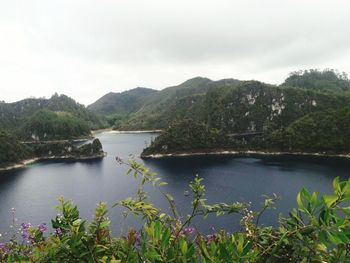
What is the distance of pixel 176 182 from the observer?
117750 millimetres

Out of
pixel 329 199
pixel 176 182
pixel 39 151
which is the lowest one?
pixel 176 182

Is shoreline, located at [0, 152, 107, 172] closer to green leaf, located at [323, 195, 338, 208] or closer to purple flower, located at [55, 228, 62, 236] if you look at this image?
purple flower, located at [55, 228, 62, 236]

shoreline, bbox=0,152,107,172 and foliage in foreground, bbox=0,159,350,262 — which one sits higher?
foliage in foreground, bbox=0,159,350,262

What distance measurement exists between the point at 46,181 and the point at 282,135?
12213 cm

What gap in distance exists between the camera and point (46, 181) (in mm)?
127812

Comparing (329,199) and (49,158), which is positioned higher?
(329,199)

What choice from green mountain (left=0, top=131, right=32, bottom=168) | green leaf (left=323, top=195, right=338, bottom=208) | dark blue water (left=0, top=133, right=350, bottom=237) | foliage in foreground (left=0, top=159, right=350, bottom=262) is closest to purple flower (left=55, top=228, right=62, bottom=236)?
foliage in foreground (left=0, top=159, right=350, bottom=262)

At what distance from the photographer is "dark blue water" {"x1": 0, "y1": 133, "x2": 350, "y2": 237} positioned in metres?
85.1

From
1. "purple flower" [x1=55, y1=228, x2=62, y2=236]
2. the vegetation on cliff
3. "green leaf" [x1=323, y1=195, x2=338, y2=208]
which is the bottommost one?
the vegetation on cliff

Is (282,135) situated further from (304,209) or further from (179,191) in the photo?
(304,209)

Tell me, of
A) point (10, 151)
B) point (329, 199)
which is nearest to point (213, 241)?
point (329, 199)

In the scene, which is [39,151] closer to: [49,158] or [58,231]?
[49,158]

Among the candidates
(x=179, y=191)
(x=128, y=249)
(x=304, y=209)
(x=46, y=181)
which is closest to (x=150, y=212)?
(x=128, y=249)

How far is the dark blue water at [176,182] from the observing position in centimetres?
8506
